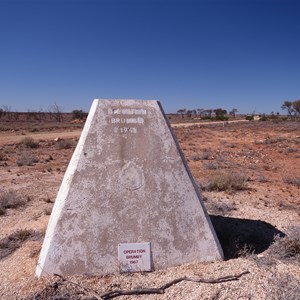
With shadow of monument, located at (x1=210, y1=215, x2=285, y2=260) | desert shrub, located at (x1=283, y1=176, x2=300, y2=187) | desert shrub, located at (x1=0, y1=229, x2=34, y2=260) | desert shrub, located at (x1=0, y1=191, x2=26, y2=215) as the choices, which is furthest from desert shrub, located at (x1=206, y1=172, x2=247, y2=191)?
desert shrub, located at (x1=0, y1=229, x2=34, y2=260)

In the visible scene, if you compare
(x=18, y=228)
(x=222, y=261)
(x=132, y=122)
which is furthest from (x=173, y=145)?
(x=18, y=228)

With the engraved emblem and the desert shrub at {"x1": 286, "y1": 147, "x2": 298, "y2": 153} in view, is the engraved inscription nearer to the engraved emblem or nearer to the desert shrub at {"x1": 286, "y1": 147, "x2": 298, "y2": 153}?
the engraved emblem

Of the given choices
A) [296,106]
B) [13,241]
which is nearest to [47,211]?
[13,241]

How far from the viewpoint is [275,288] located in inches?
134

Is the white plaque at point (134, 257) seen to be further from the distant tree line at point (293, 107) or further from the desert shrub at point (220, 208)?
the distant tree line at point (293, 107)

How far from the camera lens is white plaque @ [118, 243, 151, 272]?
361 cm

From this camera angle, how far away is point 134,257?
11.9 ft

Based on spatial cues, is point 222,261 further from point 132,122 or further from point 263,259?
point 132,122

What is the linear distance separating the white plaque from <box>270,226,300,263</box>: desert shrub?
1685 millimetres

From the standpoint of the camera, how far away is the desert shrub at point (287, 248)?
13.7ft

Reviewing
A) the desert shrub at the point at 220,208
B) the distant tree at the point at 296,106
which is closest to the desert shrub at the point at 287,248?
the desert shrub at the point at 220,208

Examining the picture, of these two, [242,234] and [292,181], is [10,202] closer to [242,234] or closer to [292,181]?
[242,234]

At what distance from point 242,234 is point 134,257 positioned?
6.74 feet

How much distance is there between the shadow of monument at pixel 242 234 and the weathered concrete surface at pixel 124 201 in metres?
0.58
